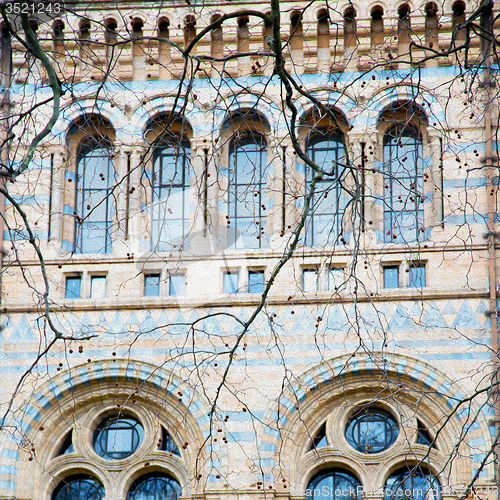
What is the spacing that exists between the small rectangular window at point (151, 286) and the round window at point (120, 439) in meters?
1.71

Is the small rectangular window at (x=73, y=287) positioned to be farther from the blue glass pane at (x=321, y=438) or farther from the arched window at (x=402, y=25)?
the arched window at (x=402, y=25)

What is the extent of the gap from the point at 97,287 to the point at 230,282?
1823 mm

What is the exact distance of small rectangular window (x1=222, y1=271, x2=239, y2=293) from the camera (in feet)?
46.3

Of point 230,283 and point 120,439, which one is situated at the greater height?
point 230,283

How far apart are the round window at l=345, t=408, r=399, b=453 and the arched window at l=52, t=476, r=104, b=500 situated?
3369mm

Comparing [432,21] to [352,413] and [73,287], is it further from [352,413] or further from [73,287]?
[73,287]

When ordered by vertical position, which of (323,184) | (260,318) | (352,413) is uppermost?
(323,184)

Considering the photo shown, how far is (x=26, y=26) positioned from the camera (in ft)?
25.7

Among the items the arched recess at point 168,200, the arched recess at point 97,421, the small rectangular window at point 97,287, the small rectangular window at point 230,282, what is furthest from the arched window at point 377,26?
the arched recess at point 97,421

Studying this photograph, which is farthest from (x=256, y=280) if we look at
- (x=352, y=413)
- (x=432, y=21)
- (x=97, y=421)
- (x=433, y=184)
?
(x=432, y=21)

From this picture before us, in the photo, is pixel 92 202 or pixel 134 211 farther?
pixel 92 202

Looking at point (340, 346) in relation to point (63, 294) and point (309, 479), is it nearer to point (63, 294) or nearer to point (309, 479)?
point (309, 479)

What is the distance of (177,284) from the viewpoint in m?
14.2

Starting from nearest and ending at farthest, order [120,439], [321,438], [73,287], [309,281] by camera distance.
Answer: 1. [321,438]
2. [120,439]
3. [309,281]
4. [73,287]
